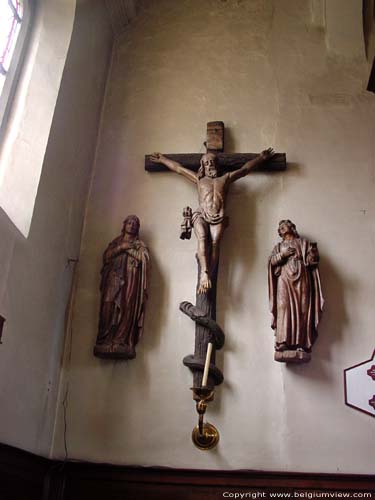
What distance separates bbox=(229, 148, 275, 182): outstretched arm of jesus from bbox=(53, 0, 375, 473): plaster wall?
0.20 meters

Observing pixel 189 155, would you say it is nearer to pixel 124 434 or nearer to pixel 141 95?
pixel 141 95

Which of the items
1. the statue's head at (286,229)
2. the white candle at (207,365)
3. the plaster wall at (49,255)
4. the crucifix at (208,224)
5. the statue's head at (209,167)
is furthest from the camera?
the statue's head at (209,167)

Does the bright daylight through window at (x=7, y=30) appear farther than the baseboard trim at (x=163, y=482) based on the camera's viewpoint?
Yes

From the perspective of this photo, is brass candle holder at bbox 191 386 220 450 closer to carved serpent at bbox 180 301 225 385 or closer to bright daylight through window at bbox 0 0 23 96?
carved serpent at bbox 180 301 225 385

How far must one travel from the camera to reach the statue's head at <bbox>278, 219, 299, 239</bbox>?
171 inches

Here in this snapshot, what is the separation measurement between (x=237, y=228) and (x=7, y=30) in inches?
83.6

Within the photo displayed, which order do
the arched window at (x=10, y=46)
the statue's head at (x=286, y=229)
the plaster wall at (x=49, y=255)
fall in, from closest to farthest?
the plaster wall at (x=49, y=255), the arched window at (x=10, y=46), the statue's head at (x=286, y=229)

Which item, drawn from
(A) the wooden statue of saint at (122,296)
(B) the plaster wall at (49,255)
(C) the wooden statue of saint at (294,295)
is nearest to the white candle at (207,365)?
(C) the wooden statue of saint at (294,295)

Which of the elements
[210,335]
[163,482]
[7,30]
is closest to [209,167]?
[210,335]

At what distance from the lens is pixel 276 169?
472 cm

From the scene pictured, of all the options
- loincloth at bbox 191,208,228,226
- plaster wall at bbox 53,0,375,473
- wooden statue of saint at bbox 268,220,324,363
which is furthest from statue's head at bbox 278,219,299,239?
loincloth at bbox 191,208,228,226

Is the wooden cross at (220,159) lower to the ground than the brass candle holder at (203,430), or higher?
higher

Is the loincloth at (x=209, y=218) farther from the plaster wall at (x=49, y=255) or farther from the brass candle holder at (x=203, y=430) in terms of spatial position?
the brass candle holder at (x=203, y=430)

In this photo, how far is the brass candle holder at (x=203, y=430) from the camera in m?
3.73
